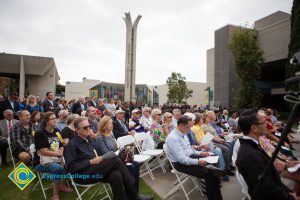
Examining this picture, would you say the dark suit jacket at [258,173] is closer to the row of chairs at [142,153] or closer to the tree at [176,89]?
the row of chairs at [142,153]

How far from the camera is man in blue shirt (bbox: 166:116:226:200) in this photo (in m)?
3.44

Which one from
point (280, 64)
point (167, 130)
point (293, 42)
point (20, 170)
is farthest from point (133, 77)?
point (20, 170)

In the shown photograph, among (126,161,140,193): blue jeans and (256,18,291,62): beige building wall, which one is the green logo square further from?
(256,18,291,62): beige building wall

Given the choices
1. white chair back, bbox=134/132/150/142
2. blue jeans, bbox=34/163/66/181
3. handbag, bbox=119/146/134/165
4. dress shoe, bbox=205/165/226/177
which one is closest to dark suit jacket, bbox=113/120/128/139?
white chair back, bbox=134/132/150/142

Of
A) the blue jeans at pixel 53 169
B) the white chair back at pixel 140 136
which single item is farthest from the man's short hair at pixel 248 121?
the white chair back at pixel 140 136

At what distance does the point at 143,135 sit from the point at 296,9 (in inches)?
752

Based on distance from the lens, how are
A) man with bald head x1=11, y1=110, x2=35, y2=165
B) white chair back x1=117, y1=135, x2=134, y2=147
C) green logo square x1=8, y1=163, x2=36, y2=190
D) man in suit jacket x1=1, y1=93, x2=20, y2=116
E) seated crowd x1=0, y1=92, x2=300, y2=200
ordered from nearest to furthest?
seated crowd x1=0, y1=92, x2=300, y2=200 < green logo square x1=8, y1=163, x2=36, y2=190 < man with bald head x1=11, y1=110, x2=35, y2=165 < white chair back x1=117, y1=135, x2=134, y2=147 < man in suit jacket x1=1, y1=93, x2=20, y2=116

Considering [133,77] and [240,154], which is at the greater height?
[133,77]

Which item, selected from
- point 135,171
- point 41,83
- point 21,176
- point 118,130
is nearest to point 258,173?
point 135,171

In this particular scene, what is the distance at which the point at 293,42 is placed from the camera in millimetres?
18812

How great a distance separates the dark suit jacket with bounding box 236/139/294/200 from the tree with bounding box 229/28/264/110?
838 inches

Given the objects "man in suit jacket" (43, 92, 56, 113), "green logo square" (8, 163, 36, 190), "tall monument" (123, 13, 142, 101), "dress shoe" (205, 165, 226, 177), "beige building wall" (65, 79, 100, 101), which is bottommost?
"green logo square" (8, 163, 36, 190)

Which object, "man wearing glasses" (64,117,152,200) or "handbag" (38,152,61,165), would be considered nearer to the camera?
"man wearing glasses" (64,117,152,200)

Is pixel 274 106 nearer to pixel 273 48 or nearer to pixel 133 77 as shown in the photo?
pixel 273 48
